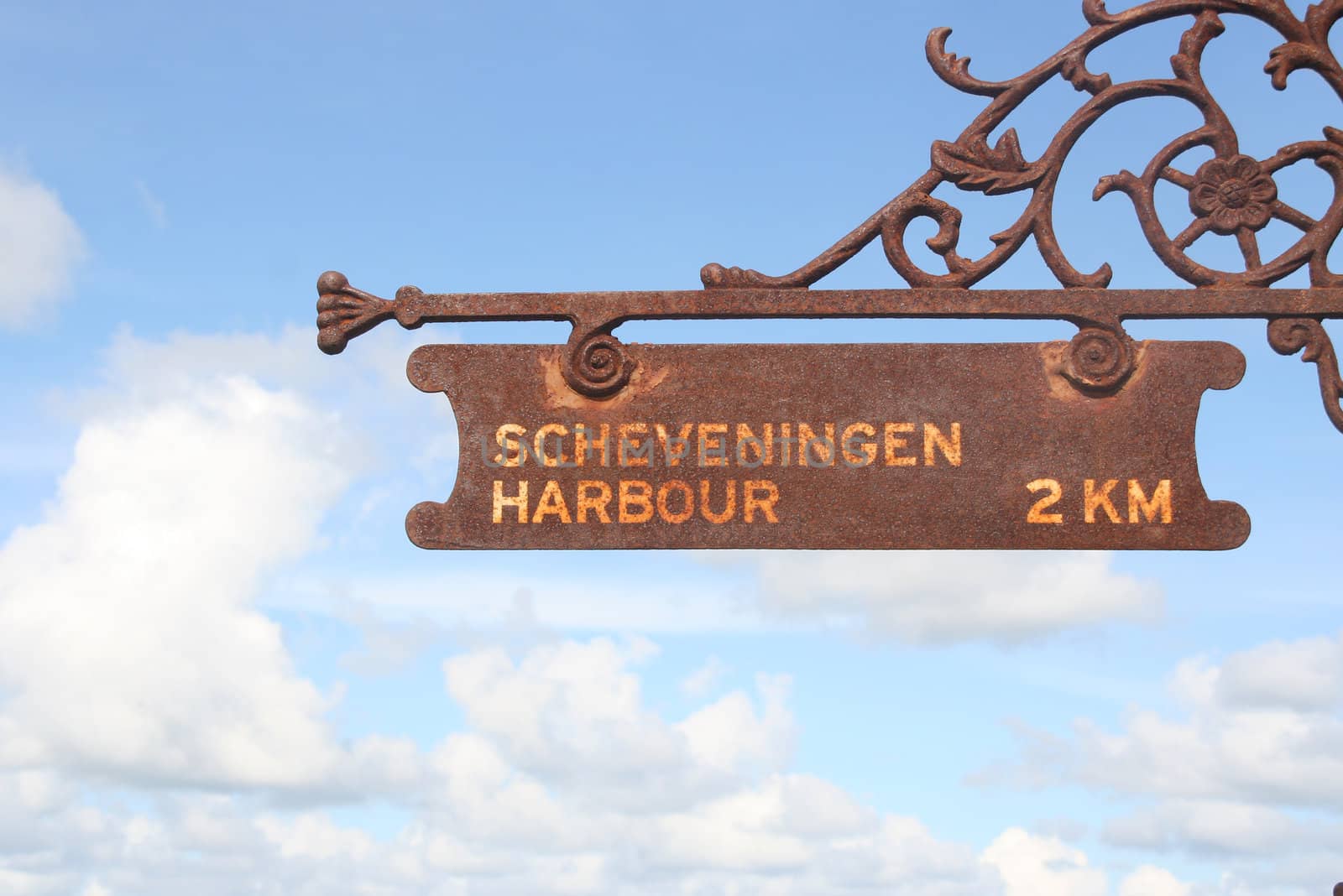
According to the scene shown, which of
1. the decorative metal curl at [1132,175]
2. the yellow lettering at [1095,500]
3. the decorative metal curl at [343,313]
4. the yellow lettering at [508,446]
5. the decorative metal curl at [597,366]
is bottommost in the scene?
the yellow lettering at [1095,500]

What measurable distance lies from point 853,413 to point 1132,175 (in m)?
1.59

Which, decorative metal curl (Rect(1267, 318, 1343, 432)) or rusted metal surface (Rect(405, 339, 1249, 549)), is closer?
rusted metal surface (Rect(405, 339, 1249, 549))

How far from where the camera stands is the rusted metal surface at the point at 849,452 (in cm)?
530

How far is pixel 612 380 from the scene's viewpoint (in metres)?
5.42

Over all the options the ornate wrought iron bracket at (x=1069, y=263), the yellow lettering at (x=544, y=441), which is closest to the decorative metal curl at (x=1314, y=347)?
the ornate wrought iron bracket at (x=1069, y=263)

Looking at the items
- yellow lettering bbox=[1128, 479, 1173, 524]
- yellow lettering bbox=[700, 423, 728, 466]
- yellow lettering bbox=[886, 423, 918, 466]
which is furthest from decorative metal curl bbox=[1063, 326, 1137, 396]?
yellow lettering bbox=[700, 423, 728, 466]

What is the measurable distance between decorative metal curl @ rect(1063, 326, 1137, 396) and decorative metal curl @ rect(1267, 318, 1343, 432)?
606mm

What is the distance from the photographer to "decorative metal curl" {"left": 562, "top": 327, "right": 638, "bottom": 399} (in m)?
5.42

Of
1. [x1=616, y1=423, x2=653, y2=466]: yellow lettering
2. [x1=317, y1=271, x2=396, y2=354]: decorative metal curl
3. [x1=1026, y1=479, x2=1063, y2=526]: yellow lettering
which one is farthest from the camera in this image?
[x1=317, y1=271, x2=396, y2=354]: decorative metal curl

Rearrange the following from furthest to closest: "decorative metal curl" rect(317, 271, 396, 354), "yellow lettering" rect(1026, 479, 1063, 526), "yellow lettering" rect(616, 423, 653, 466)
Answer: "decorative metal curl" rect(317, 271, 396, 354) → "yellow lettering" rect(616, 423, 653, 466) → "yellow lettering" rect(1026, 479, 1063, 526)

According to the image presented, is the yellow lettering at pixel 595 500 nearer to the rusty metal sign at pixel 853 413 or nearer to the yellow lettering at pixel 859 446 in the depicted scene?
the rusty metal sign at pixel 853 413

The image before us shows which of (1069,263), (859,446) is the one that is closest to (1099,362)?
(1069,263)

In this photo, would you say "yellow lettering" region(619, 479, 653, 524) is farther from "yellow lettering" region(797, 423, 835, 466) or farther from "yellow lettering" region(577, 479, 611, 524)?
"yellow lettering" region(797, 423, 835, 466)

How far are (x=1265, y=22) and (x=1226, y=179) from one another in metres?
0.76
